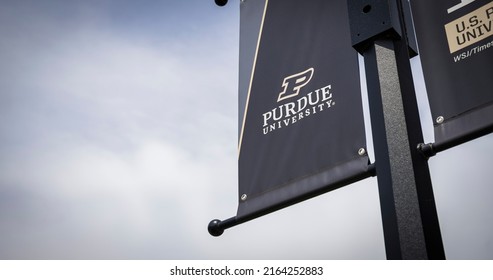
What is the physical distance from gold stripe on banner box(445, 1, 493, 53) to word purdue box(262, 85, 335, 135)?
51cm

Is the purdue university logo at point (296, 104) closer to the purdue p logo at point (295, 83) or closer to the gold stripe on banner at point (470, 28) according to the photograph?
the purdue p logo at point (295, 83)

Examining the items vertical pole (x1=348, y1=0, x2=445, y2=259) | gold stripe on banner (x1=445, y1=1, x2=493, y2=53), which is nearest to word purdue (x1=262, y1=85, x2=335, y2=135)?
vertical pole (x1=348, y1=0, x2=445, y2=259)

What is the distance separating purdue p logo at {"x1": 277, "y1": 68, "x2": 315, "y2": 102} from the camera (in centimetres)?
218

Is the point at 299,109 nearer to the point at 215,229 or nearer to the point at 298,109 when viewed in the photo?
the point at 298,109

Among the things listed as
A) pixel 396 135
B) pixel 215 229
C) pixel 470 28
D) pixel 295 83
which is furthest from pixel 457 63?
pixel 215 229

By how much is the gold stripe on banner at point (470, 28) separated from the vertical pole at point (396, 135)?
282 millimetres

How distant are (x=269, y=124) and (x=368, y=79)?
0.73 metres

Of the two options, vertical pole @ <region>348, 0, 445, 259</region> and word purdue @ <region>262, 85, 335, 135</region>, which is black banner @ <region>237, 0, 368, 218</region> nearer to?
word purdue @ <region>262, 85, 335, 135</region>

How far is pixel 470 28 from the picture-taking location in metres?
1.88

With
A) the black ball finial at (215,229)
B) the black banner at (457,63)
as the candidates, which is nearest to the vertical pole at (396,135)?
the black banner at (457,63)

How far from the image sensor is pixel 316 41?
2.29m

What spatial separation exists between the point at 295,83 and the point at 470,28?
74 centimetres

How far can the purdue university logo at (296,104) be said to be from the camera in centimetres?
207
